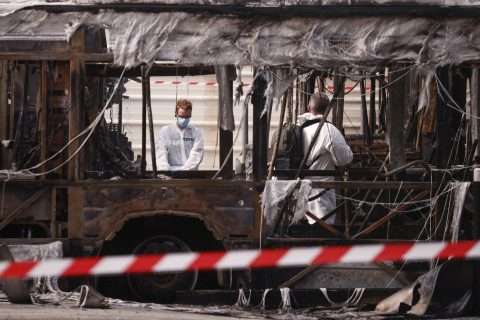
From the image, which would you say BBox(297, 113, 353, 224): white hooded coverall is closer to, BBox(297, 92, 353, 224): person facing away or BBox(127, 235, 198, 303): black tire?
BBox(297, 92, 353, 224): person facing away

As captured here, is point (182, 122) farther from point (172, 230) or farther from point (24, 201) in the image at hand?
point (24, 201)

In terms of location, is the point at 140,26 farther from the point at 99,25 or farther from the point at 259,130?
the point at 259,130

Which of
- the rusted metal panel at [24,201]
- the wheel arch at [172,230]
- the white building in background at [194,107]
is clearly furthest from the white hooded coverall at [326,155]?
the white building in background at [194,107]

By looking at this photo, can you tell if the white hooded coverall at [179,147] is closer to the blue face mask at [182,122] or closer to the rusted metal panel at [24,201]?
the blue face mask at [182,122]

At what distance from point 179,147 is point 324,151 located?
61.5 inches

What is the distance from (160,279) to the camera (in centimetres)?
1057

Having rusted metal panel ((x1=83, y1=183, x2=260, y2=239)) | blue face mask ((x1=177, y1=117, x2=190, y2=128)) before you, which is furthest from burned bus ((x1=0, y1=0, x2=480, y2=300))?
blue face mask ((x1=177, y1=117, x2=190, y2=128))

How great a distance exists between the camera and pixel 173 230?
1052 centimetres

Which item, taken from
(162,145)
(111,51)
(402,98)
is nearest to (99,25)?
(111,51)

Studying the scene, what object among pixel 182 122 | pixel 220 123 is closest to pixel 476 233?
pixel 220 123

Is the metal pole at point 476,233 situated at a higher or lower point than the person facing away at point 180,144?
lower

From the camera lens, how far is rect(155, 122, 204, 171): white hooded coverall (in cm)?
1228

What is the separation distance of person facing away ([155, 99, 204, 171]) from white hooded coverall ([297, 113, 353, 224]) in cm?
115

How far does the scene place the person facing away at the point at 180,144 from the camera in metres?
12.3
